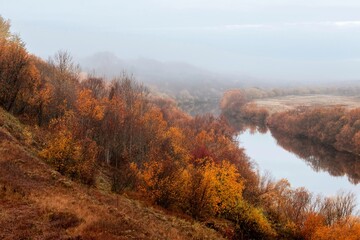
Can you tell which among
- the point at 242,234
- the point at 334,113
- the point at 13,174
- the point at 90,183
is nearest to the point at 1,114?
the point at 90,183

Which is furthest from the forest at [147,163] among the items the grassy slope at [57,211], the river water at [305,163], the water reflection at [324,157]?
the water reflection at [324,157]

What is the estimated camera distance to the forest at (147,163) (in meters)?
41.8

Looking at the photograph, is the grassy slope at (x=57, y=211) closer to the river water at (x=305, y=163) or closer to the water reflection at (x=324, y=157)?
the river water at (x=305, y=163)

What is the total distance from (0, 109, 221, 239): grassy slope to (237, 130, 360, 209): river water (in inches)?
2353

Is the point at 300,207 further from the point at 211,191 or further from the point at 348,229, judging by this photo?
the point at 211,191

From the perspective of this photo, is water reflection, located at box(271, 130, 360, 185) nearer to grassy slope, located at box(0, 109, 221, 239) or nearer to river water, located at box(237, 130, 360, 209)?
river water, located at box(237, 130, 360, 209)

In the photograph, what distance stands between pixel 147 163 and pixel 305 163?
76445mm

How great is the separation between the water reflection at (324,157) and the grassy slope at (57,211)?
255 ft

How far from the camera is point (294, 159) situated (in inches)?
4540

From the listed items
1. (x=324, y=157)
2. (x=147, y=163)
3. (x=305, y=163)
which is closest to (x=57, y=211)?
(x=147, y=163)

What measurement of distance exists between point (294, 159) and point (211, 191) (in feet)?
255

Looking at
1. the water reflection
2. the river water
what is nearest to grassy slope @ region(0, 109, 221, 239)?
the river water

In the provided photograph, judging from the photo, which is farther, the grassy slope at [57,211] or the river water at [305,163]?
the river water at [305,163]

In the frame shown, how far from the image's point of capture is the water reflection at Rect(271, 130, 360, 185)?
101375 millimetres
